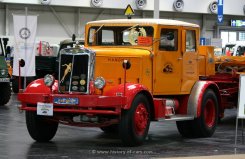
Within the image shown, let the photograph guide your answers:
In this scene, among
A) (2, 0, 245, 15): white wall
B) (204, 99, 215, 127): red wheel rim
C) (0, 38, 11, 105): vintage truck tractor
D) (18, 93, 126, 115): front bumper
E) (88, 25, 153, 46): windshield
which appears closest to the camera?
(18, 93, 126, 115): front bumper

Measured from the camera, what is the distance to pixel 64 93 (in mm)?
11195

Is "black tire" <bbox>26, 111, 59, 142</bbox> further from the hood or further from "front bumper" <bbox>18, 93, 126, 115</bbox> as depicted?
the hood

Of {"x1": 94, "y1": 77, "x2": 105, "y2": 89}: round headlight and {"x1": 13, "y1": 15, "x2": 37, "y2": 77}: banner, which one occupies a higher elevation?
{"x1": 13, "y1": 15, "x2": 37, "y2": 77}: banner

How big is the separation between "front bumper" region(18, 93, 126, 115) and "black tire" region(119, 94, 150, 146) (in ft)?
0.75

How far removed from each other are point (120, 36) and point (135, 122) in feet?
7.38

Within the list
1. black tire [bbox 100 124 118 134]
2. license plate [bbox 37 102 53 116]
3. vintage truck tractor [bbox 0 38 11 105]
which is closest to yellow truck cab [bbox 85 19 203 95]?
license plate [bbox 37 102 53 116]

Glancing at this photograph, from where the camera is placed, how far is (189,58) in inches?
501

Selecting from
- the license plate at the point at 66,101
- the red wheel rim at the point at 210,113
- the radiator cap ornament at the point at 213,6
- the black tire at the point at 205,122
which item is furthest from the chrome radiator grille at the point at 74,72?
the radiator cap ornament at the point at 213,6

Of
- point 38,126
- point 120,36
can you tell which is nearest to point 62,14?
point 120,36

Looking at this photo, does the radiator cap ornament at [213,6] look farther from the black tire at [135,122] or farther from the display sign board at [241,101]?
the black tire at [135,122]

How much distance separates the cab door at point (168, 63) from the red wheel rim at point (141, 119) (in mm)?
882

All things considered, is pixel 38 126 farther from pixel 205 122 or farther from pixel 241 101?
pixel 241 101

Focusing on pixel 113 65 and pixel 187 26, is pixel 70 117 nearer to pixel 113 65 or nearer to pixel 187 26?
pixel 113 65

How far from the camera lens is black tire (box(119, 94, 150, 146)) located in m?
10.7
